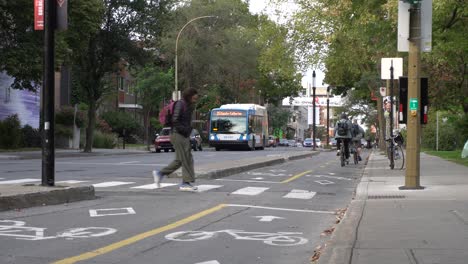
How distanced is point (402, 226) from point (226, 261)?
9.22 feet

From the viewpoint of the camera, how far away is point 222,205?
435 inches

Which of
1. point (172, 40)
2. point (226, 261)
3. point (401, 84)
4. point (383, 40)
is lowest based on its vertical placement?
point (226, 261)

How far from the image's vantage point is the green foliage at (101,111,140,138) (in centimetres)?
5916

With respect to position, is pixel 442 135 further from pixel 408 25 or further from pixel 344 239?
pixel 344 239

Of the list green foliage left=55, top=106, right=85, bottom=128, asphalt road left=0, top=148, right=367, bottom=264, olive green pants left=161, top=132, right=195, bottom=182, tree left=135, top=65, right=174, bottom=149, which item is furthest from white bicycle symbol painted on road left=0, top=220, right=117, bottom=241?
tree left=135, top=65, right=174, bottom=149

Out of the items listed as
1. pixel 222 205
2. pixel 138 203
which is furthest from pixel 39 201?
pixel 222 205

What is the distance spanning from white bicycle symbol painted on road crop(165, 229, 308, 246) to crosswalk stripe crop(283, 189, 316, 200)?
4562mm

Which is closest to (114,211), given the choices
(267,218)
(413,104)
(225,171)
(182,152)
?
(267,218)

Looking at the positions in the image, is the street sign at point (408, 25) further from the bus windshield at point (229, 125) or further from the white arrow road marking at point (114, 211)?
the bus windshield at point (229, 125)

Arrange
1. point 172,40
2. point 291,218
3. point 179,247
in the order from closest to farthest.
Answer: point 179,247 → point 291,218 → point 172,40

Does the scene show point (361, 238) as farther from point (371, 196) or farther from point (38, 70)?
point (38, 70)

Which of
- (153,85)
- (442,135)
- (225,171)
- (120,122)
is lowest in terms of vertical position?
(225,171)

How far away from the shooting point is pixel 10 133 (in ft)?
125

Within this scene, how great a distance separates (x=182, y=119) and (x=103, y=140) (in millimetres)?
38913
